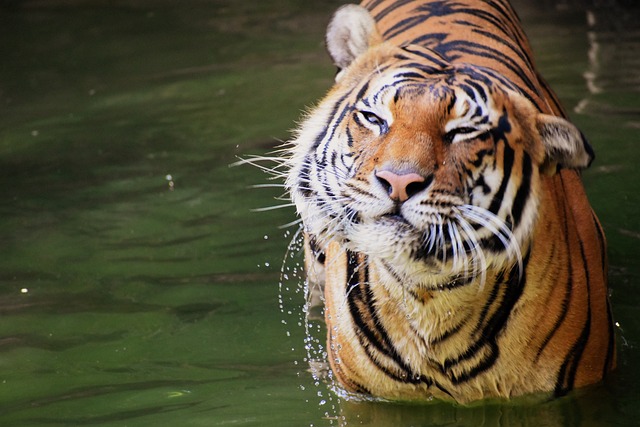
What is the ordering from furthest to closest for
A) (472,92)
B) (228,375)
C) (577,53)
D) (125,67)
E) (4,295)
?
(125,67) < (577,53) < (4,295) < (228,375) < (472,92)

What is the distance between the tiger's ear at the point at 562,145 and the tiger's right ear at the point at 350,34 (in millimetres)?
595

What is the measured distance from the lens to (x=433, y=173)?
2.29 meters

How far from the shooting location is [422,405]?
2.81 m

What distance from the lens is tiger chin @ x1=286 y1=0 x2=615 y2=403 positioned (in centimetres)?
233

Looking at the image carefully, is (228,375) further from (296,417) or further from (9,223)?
(9,223)

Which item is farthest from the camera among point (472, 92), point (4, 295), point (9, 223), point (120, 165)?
point (120, 165)

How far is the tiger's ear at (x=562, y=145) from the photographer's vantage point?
7.93ft

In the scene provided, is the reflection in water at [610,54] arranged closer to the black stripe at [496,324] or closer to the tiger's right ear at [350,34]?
the tiger's right ear at [350,34]

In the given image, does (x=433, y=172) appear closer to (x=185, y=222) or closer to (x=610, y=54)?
(x=185, y=222)

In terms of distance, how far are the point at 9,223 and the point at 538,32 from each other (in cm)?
412

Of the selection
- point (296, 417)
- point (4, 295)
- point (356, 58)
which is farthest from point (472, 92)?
point (4, 295)

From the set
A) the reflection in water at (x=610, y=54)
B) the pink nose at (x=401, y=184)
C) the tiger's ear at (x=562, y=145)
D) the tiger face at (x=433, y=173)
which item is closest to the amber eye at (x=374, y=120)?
the tiger face at (x=433, y=173)

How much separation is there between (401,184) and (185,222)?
2331 mm

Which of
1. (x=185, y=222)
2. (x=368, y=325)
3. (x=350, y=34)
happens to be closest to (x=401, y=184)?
(x=368, y=325)
